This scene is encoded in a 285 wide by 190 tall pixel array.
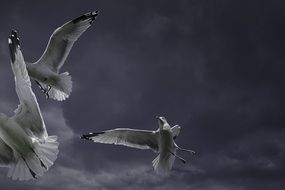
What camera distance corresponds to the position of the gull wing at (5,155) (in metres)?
7.04

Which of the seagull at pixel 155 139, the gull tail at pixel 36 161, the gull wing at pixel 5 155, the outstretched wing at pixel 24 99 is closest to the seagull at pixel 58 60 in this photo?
the seagull at pixel 155 139

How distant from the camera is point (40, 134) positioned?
670 centimetres

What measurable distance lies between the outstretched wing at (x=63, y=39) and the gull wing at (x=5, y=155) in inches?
186

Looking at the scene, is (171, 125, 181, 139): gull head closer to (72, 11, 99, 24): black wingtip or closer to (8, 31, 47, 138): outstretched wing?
(72, 11, 99, 24): black wingtip

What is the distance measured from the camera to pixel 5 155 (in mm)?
7074

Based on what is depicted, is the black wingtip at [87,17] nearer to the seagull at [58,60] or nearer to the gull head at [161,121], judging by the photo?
the seagull at [58,60]

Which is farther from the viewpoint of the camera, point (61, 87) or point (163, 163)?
point (61, 87)

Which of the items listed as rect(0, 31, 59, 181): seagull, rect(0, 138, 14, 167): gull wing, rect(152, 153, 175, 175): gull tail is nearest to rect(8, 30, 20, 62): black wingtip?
rect(0, 31, 59, 181): seagull

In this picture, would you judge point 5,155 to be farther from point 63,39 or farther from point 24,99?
point 63,39

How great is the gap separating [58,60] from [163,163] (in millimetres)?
3706

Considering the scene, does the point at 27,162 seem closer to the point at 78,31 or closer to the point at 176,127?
the point at 176,127

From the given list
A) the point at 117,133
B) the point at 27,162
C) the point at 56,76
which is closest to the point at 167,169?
the point at 117,133

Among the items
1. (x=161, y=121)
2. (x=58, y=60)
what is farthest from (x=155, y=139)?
(x=58, y=60)

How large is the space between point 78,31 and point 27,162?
17.4 feet
